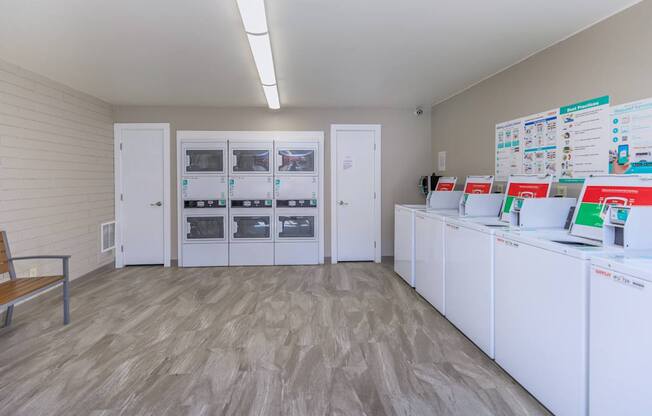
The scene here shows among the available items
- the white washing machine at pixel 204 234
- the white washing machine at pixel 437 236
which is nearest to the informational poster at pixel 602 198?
the white washing machine at pixel 437 236

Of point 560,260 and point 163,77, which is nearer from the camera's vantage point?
point 560,260

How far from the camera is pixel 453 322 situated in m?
3.18

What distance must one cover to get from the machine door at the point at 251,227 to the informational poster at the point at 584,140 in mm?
3950

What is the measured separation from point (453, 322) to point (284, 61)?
3.01m

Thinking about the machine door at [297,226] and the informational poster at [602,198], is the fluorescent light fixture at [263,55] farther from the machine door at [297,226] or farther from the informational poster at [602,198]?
the informational poster at [602,198]

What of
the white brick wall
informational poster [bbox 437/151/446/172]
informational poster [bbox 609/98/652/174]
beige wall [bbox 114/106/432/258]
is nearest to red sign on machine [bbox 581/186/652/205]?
informational poster [bbox 609/98/652/174]

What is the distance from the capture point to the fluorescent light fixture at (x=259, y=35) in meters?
2.20

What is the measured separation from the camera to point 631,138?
7.94 ft

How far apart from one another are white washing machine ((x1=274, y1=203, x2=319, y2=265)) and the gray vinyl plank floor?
132 cm

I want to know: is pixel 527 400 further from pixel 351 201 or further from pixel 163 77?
pixel 163 77

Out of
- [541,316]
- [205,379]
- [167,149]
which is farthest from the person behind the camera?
[167,149]

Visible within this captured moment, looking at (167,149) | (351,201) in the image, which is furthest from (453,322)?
(167,149)

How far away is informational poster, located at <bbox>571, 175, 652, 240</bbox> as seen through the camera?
211 cm

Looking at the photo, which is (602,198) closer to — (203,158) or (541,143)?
(541,143)
